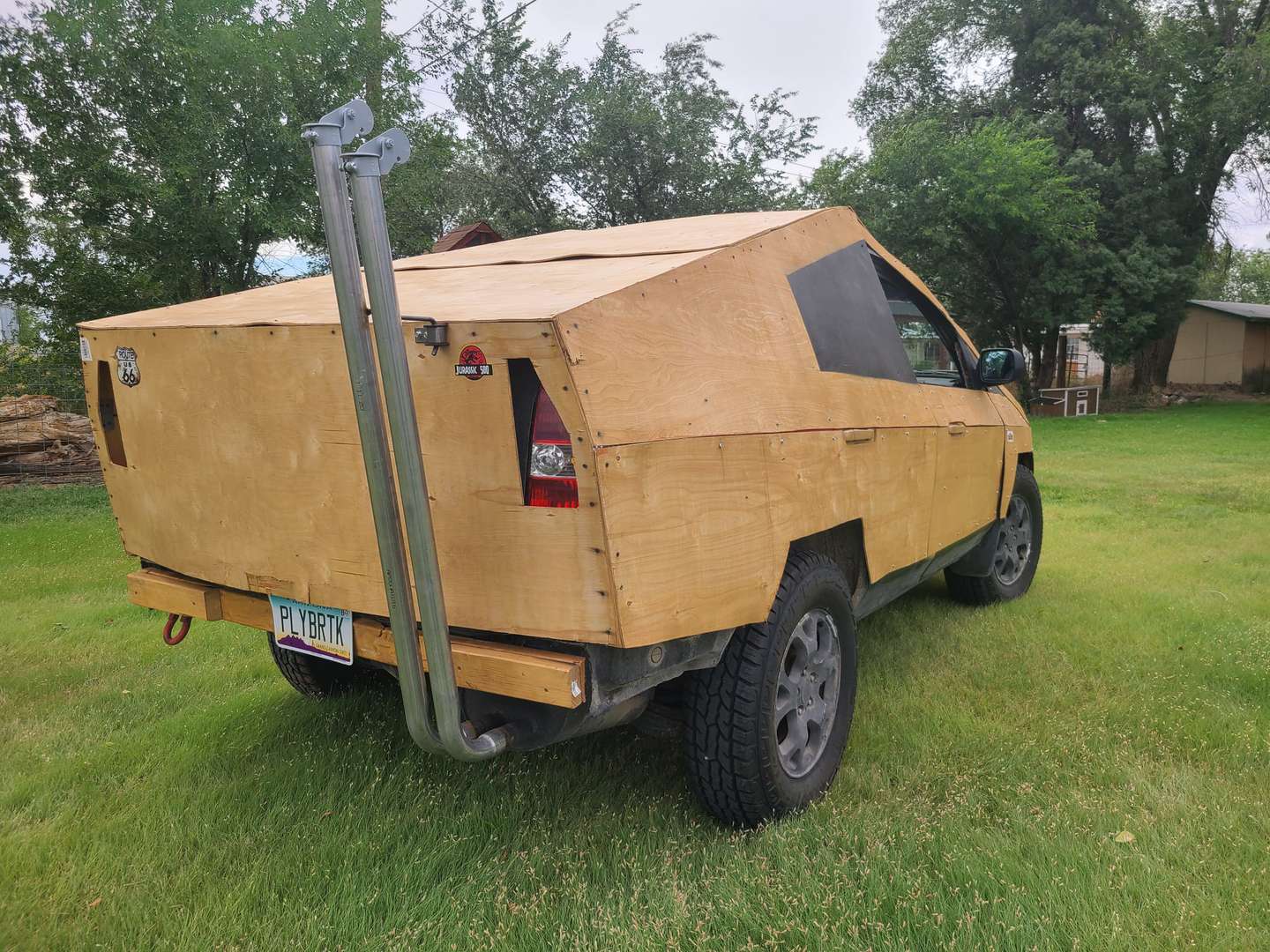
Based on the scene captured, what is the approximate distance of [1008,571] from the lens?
5059 mm

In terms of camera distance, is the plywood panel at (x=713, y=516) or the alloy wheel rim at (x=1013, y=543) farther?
the alloy wheel rim at (x=1013, y=543)

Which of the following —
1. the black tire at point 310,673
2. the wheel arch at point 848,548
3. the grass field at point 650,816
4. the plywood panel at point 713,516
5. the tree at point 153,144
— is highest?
the tree at point 153,144

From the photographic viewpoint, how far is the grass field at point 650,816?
7.18 feet

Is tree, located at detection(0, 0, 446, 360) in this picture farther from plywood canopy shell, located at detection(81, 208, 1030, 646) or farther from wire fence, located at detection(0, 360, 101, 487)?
plywood canopy shell, located at detection(81, 208, 1030, 646)

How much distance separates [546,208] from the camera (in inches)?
774

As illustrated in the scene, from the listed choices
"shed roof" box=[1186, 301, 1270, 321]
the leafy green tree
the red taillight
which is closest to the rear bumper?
the red taillight

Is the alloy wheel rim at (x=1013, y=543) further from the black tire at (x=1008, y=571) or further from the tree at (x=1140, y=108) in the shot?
the tree at (x=1140, y=108)

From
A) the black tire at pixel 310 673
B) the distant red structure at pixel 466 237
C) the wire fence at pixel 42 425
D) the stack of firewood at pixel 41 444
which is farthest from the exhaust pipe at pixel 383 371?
the stack of firewood at pixel 41 444

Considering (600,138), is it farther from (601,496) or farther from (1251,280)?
(1251,280)

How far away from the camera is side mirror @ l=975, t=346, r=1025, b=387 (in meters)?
4.04

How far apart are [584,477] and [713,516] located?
0.42 m

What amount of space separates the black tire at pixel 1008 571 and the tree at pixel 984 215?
1594 centimetres

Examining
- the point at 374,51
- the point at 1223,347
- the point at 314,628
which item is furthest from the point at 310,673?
the point at 1223,347

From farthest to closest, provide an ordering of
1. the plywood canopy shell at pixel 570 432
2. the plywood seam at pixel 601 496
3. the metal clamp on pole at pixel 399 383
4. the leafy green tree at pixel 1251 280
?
the leafy green tree at pixel 1251 280
the plywood canopy shell at pixel 570 432
the plywood seam at pixel 601 496
the metal clamp on pole at pixel 399 383
